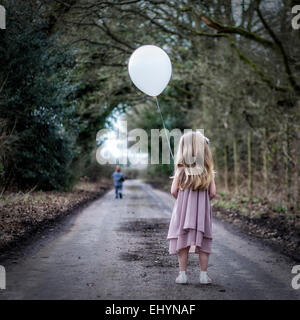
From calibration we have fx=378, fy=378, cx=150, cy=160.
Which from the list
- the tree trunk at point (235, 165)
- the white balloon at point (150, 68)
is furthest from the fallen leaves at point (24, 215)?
the tree trunk at point (235, 165)

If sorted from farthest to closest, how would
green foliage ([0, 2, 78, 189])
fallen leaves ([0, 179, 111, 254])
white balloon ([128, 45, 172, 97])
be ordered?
1. green foliage ([0, 2, 78, 189])
2. fallen leaves ([0, 179, 111, 254])
3. white balloon ([128, 45, 172, 97])

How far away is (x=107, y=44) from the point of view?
15367 millimetres

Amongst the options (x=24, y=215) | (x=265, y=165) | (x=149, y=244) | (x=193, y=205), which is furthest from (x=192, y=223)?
(x=265, y=165)

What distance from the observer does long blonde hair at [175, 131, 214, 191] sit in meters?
4.80

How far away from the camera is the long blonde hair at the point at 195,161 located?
15.8 feet

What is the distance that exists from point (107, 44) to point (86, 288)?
12576mm

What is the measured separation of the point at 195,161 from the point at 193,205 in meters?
0.57

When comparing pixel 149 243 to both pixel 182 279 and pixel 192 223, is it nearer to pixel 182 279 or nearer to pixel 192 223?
pixel 182 279

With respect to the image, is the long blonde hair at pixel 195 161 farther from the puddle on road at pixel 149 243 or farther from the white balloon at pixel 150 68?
the white balloon at pixel 150 68

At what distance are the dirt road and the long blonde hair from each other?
1292 mm

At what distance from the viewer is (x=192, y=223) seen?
479 cm

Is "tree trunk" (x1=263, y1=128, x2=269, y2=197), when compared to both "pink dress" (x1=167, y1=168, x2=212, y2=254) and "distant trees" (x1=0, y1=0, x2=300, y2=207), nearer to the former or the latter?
"distant trees" (x1=0, y1=0, x2=300, y2=207)

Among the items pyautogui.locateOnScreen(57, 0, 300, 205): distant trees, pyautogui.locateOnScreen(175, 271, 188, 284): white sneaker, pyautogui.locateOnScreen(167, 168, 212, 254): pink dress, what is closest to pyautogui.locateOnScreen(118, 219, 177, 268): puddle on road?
pyautogui.locateOnScreen(175, 271, 188, 284): white sneaker
